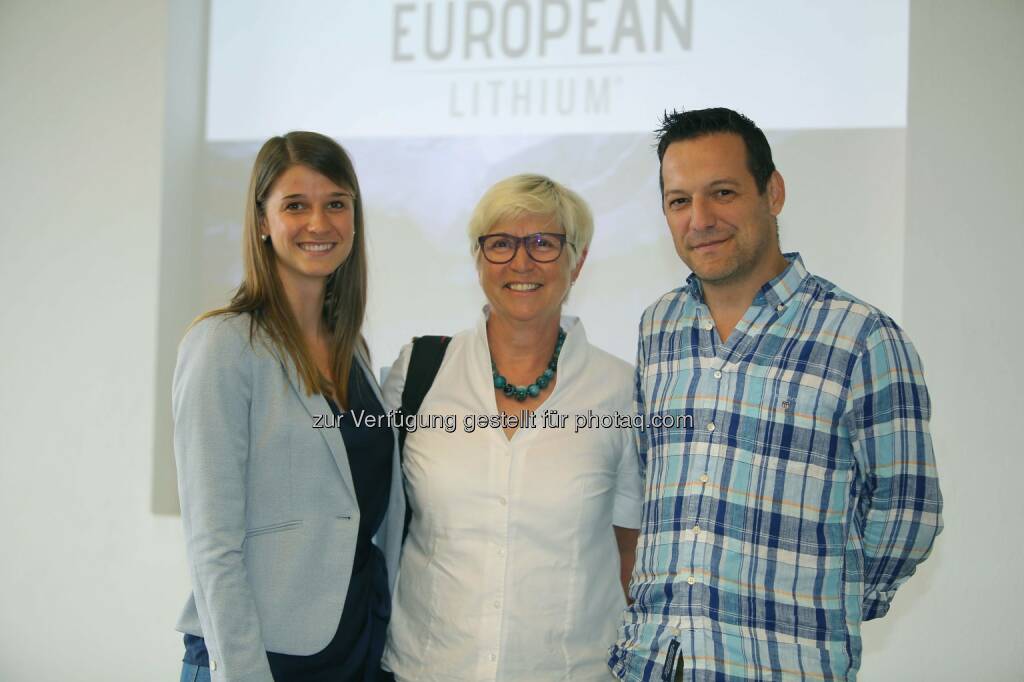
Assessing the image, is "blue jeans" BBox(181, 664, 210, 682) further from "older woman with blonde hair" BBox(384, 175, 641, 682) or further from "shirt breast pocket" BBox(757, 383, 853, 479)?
"shirt breast pocket" BBox(757, 383, 853, 479)

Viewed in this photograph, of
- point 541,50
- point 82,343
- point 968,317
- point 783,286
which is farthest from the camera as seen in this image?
point 82,343

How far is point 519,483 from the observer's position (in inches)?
78.5

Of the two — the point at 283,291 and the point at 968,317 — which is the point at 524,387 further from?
the point at 968,317

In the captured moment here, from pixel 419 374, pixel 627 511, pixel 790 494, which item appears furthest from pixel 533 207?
pixel 790 494

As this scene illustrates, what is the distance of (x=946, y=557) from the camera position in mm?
3412

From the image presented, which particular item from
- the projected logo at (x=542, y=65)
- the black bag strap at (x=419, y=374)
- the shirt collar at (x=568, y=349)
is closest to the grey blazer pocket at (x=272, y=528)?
the black bag strap at (x=419, y=374)

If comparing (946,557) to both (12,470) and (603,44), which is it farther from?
(12,470)

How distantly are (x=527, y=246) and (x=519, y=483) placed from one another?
22.7 inches

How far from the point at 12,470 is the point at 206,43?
2237 mm

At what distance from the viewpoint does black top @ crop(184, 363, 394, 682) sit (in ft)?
6.17

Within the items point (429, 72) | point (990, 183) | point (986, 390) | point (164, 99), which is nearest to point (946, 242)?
point (990, 183)

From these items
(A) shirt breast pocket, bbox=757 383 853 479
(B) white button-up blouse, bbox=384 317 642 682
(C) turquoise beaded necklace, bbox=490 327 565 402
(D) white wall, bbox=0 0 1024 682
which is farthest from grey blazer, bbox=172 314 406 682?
(D) white wall, bbox=0 0 1024 682

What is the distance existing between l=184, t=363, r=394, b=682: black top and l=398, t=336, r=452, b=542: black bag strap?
62 mm

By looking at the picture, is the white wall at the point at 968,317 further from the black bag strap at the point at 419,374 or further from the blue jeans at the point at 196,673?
the blue jeans at the point at 196,673
